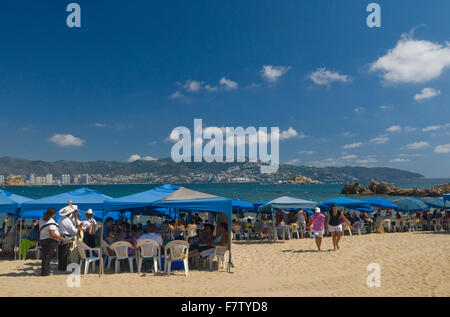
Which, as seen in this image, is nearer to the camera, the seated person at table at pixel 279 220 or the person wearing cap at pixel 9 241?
the person wearing cap at pixel 9 241

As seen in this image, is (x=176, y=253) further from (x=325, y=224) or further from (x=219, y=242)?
(x=325, y=224)

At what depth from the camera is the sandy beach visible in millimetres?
6148

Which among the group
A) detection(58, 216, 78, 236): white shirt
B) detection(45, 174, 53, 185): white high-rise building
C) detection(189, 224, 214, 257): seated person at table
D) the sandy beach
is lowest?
the sandy beach

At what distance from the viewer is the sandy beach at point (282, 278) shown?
20.2 feet

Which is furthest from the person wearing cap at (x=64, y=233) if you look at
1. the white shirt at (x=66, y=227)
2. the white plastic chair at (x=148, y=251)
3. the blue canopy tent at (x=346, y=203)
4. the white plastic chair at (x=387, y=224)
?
the white plastic chair at (x=387, y=224)

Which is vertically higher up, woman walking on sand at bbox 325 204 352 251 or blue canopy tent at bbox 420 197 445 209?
blue canopy tent at bbox 420 197 445 209

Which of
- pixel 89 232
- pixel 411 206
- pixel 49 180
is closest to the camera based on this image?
pixel 89 232

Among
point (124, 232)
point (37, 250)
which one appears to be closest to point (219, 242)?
point (124, 232)

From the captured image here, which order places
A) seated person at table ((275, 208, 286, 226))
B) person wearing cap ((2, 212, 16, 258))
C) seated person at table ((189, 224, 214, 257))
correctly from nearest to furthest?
seated person at table ((189, 224, 214, 257)) < person wearing cap ((2, 212, 16, 258)) < seated person at table ((275, 208, 286, 226))

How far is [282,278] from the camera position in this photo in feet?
23.9

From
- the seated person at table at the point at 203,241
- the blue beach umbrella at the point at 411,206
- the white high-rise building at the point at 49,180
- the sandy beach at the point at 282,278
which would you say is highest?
the white high-rise building at the point at 49,180

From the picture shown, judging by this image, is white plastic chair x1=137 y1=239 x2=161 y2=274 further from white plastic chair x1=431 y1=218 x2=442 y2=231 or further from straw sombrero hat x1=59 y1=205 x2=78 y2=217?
white plastic chair x1=431 y1=218 x2=442 y2=231

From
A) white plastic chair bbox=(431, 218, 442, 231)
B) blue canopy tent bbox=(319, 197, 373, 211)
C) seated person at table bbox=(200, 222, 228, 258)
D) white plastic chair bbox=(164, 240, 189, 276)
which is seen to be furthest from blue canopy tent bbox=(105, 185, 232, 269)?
white plastic chair bbox=(431, 218, 442, 231)

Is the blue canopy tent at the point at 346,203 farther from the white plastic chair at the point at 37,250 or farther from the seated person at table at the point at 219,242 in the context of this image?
the white plastic chair at the point at 37,250
